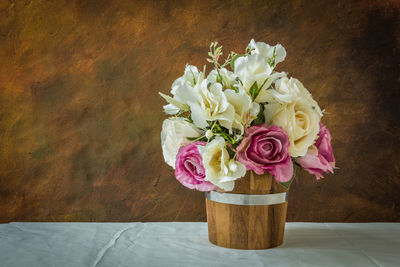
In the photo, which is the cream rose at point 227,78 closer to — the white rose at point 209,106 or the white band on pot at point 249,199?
the white rose at point 209,106

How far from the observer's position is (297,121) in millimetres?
798

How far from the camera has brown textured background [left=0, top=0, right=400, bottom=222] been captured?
1.24 meters

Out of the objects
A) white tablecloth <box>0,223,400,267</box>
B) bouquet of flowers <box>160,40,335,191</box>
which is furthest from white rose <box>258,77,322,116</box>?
white tablecloth <box>0,223,400,267</box>

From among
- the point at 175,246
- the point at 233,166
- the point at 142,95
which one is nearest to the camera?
the point at 233,166

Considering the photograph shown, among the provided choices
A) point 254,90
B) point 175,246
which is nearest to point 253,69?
point 254,90

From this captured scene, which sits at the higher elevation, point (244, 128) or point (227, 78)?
point (227, 78)

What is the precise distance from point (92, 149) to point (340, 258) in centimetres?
83

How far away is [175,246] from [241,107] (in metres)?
0.38

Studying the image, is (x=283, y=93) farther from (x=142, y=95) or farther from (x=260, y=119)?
(x=142, y=95)

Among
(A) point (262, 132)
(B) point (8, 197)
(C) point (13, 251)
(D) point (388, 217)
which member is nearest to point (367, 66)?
(D) point (388, 217)

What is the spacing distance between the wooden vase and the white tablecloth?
22 mm

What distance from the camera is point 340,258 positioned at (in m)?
0.83

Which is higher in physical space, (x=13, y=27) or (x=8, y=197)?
(x=13, y=27)

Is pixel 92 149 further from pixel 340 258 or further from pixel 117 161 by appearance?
pixel 340 258
